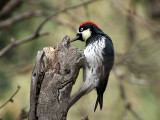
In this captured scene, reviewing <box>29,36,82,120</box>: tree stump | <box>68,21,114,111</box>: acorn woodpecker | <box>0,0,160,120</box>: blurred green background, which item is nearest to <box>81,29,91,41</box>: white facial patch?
<box>68,21,114,111</box>: acorn woodpecker

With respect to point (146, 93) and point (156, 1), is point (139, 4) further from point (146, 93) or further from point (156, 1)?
point (146, 93)

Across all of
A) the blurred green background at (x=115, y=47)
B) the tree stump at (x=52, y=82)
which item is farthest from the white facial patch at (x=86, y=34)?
the blurred green background at (x=115, y=47)

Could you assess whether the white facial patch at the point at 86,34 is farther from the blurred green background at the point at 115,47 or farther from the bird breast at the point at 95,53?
the blurred green background at the point at 115,47

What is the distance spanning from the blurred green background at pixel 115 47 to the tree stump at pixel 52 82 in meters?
2.12

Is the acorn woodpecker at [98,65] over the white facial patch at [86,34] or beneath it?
beneath

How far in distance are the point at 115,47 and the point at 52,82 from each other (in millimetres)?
3485

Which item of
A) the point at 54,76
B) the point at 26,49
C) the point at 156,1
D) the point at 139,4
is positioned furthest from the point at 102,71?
the point at 156,1

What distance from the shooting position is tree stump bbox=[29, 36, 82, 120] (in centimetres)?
274

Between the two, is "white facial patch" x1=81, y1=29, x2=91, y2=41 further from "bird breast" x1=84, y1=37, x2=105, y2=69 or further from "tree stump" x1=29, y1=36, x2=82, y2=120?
"tree stump" x1=29, y1=36, x2=82, y2=120

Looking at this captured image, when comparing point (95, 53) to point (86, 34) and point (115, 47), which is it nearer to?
point (86, 34)

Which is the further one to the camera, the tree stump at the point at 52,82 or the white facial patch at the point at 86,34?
the white facial patch at the point at 86,34

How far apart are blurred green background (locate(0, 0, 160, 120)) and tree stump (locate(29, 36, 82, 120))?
2116 millimetres

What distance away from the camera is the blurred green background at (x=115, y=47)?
5328 mm

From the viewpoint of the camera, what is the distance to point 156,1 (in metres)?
7.15
